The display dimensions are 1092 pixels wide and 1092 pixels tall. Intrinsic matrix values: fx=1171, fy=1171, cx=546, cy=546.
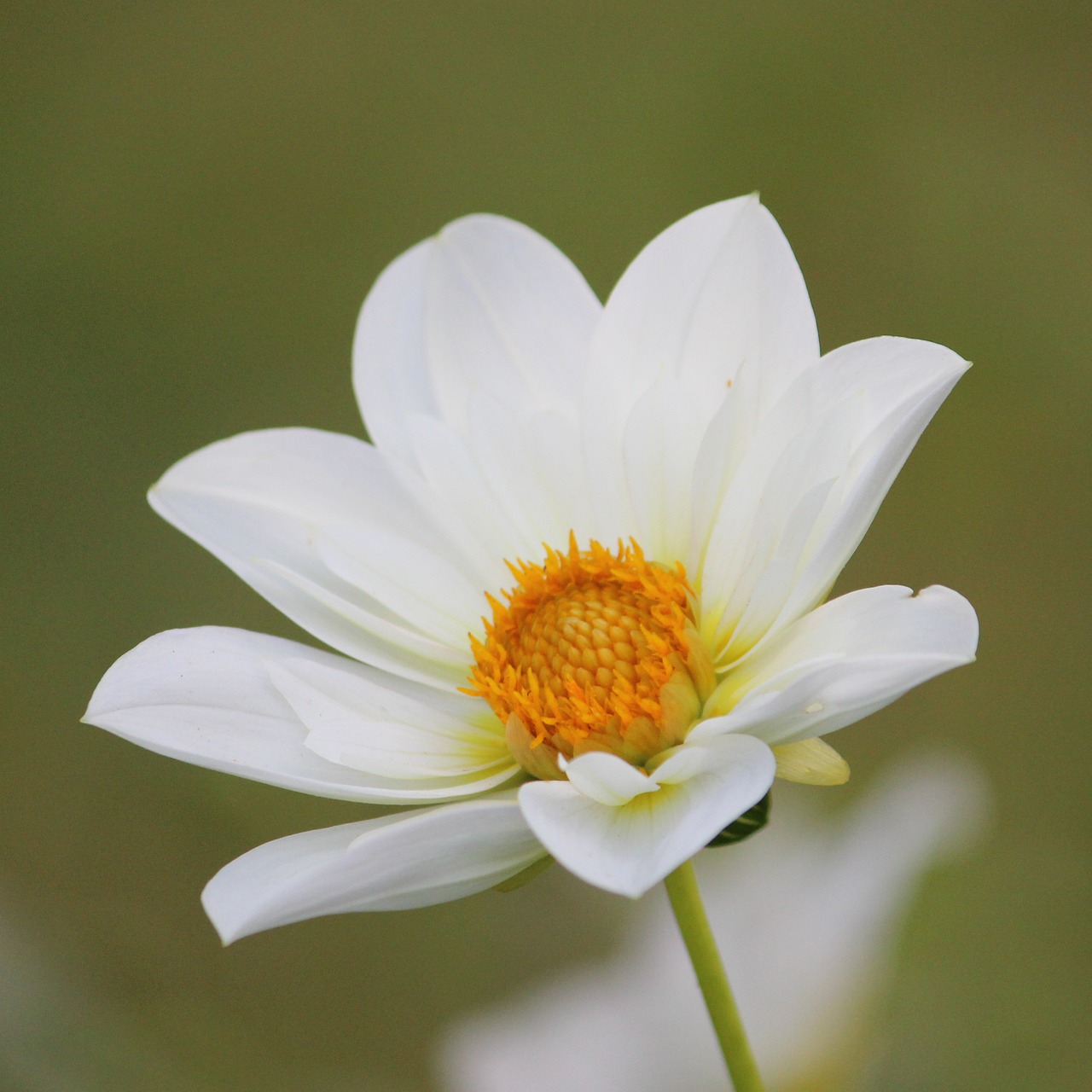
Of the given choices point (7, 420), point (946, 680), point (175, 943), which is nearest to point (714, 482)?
point (175, 943)

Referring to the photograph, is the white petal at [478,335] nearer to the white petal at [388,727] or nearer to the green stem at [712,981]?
the white petal at [388,727]

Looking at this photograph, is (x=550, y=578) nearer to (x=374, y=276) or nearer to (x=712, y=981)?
(x=712, y=981)

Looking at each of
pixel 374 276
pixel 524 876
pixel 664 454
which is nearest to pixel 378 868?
pixel 524 876

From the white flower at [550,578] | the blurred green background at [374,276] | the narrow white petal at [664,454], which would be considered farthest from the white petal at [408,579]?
the blurred green background at [374,276]

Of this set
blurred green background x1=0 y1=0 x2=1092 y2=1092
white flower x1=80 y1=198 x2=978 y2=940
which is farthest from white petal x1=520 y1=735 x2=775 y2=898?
blurred green background x1=0 y1=0 x2=1092 y2=1092

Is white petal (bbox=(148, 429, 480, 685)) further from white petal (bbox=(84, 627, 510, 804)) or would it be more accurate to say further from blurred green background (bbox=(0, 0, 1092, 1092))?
blurred green background (bbox=(0, 0, 1092, 1092))

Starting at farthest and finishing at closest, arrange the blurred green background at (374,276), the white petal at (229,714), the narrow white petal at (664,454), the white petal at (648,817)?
the blurred green background at (374,276) → the narrow white petal at (664,454) → the white petal at (229,714) → the white petal at (648,817)
